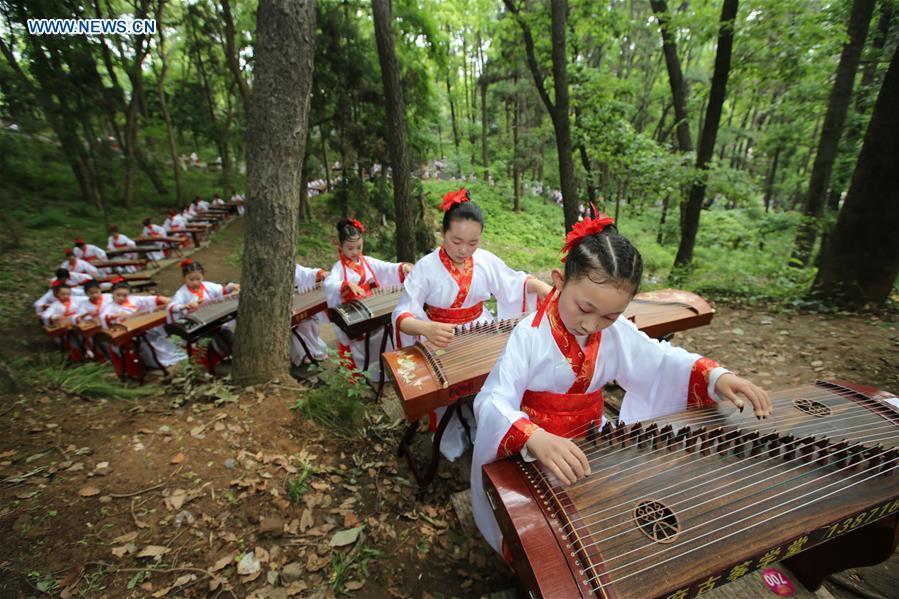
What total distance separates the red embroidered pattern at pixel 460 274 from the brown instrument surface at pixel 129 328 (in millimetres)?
4194

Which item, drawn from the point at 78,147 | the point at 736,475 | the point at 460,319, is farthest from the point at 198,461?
the point at 78,147

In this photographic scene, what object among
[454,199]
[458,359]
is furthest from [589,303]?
[454,199]

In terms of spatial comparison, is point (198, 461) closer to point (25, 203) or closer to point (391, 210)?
point (391, 210)

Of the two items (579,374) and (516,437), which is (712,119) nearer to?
(579,374)

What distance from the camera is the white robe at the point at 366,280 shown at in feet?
14.3

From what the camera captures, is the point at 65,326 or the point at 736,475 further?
the point at 65,326

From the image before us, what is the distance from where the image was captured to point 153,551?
72.9 inches

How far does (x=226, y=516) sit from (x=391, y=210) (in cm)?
940

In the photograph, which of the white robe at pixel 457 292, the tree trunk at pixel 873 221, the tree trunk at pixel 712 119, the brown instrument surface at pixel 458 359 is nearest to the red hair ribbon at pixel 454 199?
the white robe at pixel 457 292

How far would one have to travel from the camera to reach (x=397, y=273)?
4762 mm

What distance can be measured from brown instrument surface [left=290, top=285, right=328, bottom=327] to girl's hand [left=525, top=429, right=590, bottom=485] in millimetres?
3447

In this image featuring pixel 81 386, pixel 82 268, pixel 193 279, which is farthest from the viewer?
pixel 82 268

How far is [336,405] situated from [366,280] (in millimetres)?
1941

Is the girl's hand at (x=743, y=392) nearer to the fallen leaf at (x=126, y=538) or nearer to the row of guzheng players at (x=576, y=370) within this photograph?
the row of guzheng players at (x=576, y=370)
